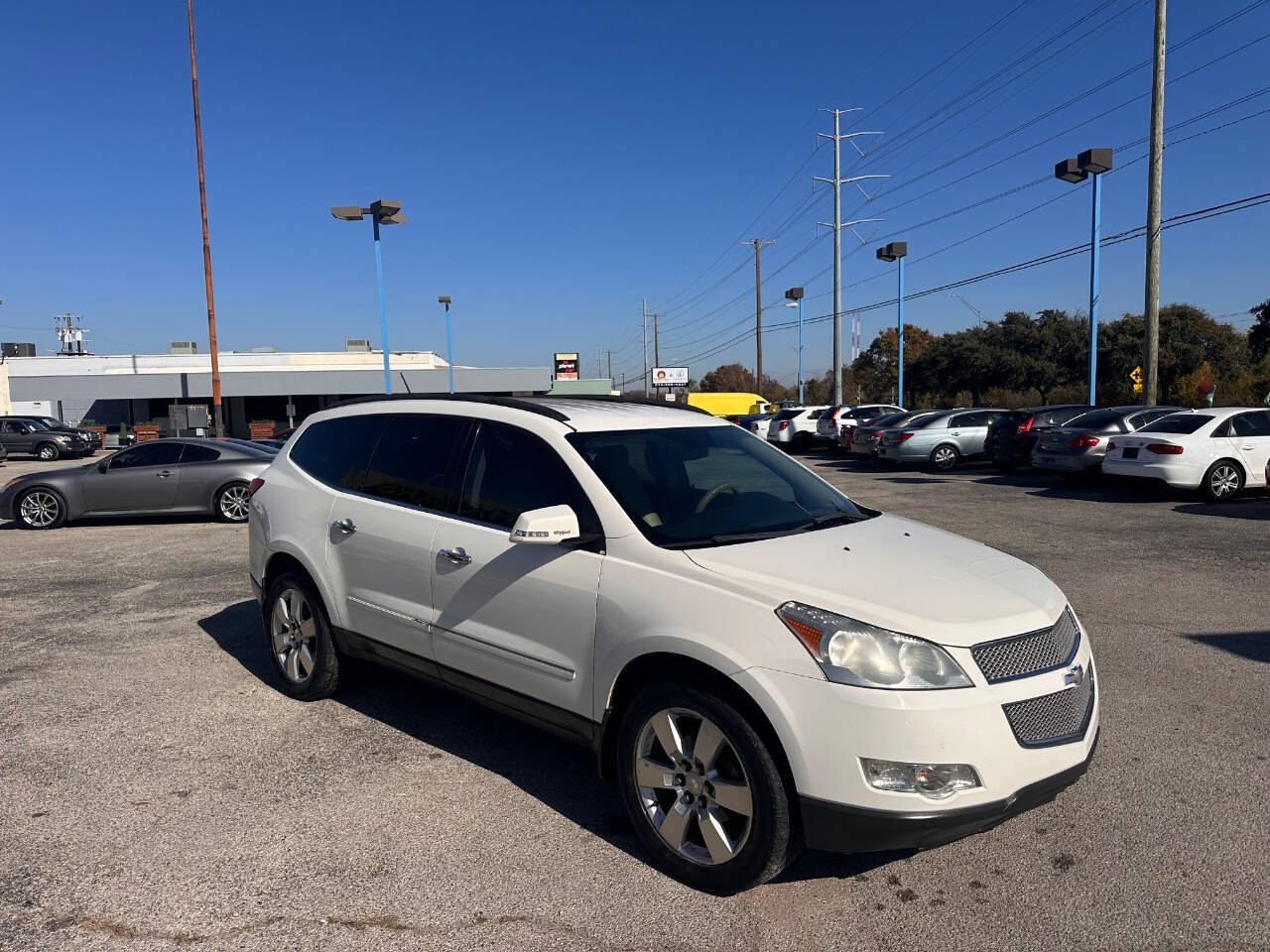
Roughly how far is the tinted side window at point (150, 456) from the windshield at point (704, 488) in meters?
11.7

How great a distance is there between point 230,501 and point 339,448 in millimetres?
9524

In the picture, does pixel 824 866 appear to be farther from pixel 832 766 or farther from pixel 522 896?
pixel 522 896

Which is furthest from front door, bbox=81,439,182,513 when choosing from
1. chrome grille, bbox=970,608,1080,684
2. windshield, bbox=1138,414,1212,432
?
windshield, bbox=1138,414,1212,432

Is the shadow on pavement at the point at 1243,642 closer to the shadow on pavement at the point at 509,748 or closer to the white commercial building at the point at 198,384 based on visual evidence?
the shadow on pavement at the point at 509,748

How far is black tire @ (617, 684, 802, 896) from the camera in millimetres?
3096

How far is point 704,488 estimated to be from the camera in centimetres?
422

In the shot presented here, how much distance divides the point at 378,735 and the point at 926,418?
19822mm

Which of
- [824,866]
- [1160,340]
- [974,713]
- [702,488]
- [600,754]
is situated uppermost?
[1160,340]

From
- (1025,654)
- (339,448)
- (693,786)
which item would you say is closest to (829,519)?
(1025,654)

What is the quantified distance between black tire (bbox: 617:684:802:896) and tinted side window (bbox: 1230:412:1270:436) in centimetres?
1421

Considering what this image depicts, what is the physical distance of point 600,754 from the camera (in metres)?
3.70

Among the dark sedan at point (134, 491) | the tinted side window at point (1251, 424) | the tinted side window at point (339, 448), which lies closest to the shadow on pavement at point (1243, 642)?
the tinted side window at point (339, 448)

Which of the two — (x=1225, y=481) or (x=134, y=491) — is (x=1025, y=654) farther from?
(x=134, y=491)

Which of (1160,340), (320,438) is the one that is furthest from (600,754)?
(1160,340)
